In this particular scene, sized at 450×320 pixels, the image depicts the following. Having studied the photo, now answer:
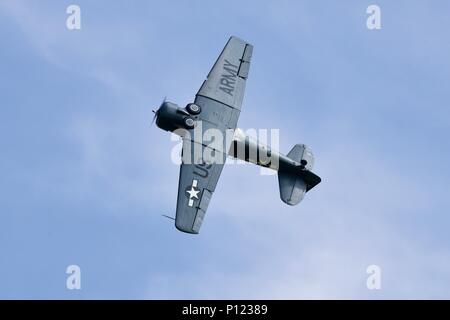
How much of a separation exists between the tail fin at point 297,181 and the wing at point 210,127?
4.79 meters

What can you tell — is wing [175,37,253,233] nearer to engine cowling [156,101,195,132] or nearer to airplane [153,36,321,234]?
airplane [153,36,321,234]

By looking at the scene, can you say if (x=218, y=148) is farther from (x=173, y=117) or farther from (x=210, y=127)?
(x=173, y=117)

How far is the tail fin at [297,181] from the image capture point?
48375mm

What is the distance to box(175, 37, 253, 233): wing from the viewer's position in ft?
143

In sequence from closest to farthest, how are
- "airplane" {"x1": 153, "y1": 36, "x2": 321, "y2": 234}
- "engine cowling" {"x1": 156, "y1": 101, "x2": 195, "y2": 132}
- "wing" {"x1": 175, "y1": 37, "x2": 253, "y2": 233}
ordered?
1. "wing" {"x1": 175, "y1": 37, "x2": 253, "y2": 233}
2. "airplane" {"x1": 153, "y1": 36, "x2": 321, "y2": 234}
3. "engine cowling" {"x1": 156, "y1": 101, "x2": 195, "y2": 132}

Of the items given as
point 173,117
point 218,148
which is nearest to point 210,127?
point 218,148

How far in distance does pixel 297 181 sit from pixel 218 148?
6179mm

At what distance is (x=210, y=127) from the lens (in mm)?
46469

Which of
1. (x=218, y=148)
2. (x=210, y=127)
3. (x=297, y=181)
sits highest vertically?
(x=210, y=127)

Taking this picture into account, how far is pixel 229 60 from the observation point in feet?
164

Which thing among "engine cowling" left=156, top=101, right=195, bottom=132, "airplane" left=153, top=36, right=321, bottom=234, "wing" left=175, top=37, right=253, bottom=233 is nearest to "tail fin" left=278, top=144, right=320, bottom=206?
"airplane" left=153, top=36, right=321, bottom=234

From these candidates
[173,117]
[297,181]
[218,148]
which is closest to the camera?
[218,148]
